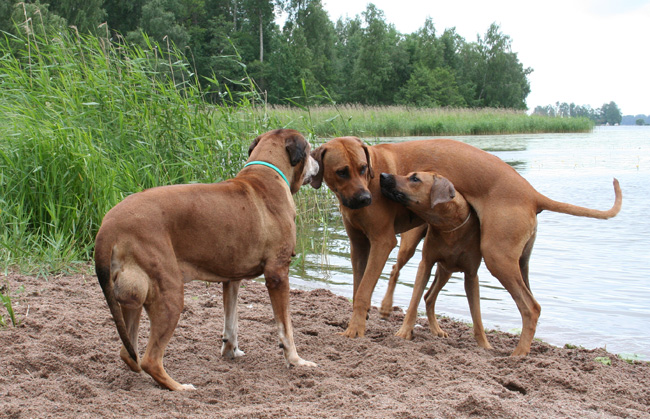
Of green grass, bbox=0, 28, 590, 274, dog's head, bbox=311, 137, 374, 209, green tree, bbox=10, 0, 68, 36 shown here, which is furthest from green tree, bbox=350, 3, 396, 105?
dog's head, bbox=311, 137, 374, 209

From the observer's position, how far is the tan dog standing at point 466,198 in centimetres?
465

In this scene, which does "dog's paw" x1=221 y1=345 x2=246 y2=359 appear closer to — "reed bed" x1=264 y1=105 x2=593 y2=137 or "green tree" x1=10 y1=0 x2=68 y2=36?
"green tree" x1=10 y1=0 x2=68 y2=36

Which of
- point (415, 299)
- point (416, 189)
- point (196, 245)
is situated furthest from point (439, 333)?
point (196, 245)

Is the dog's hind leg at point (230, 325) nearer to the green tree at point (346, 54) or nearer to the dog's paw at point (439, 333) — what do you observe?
the dog's paw at point (439, 333)

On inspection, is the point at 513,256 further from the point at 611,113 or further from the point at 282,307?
the point at 611,113

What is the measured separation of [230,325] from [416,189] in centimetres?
184

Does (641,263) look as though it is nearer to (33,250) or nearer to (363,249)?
(363,249)

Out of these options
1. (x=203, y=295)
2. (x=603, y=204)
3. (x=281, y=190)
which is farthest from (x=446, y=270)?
(x=603, y=204)

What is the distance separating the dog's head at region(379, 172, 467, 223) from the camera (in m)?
4.78

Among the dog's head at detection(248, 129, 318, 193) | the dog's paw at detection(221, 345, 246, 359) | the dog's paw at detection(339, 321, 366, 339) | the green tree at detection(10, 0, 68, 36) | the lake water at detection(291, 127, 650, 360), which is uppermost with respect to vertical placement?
the green tree at detection(10, 0, 68, 36)

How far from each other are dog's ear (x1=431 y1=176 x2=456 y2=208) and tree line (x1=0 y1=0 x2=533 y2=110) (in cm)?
4041

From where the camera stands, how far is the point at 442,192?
15.4ft

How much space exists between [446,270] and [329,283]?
2.22m

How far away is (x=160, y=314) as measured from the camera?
3.32 meters
